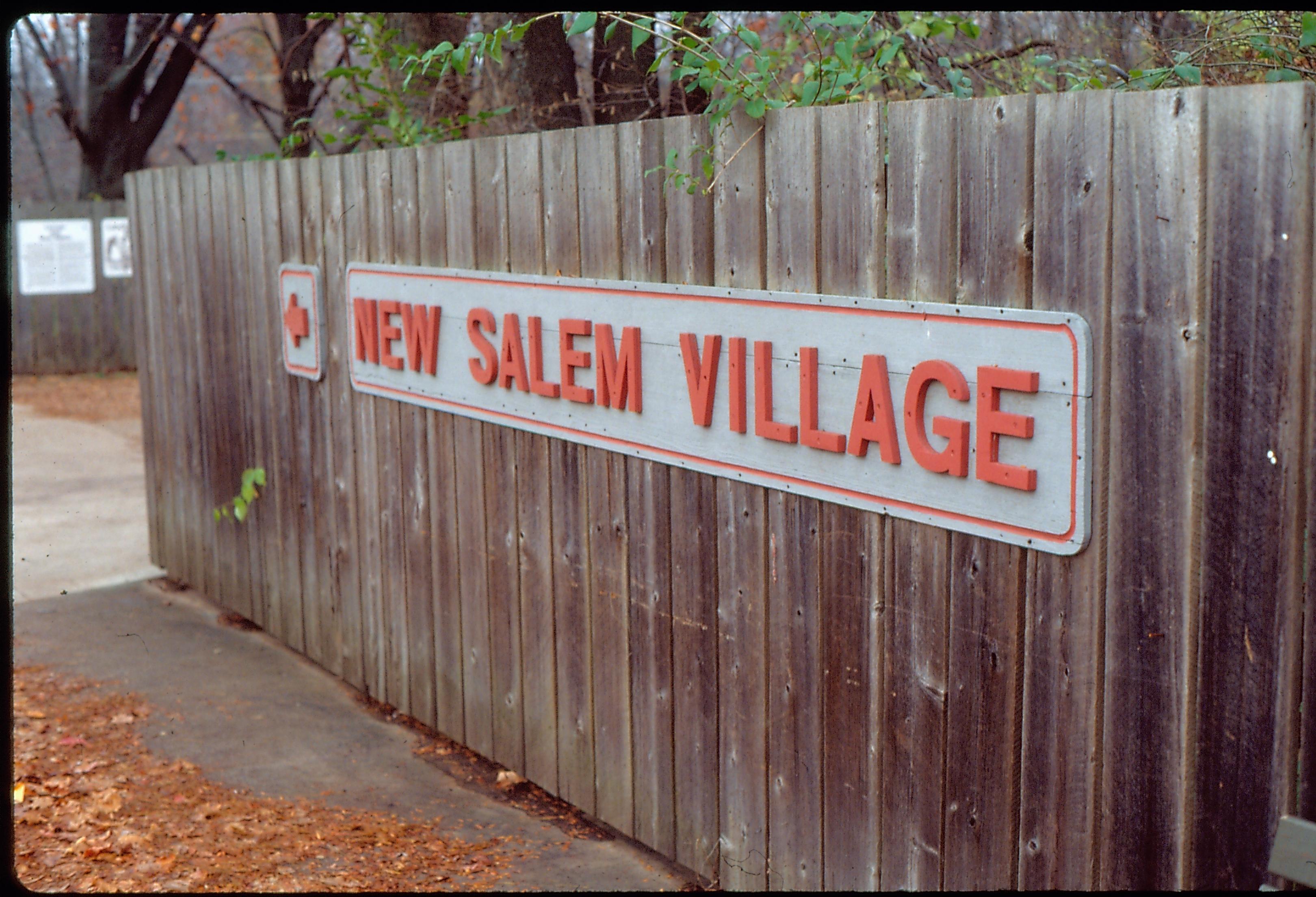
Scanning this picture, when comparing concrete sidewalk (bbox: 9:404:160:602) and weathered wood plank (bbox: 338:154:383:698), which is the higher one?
weathered wood plank (bbox: 338:154:383:698)

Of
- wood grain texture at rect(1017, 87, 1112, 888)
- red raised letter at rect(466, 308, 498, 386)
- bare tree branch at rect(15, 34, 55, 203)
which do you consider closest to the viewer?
wood grain texture at rect(1017, 87, 1112, 888)

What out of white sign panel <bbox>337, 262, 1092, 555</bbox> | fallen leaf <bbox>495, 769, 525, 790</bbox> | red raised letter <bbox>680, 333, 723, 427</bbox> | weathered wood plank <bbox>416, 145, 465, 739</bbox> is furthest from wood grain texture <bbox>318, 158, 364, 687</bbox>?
red raised letter <bbox>680, 333, 723, 427</bbox>

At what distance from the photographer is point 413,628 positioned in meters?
5.41

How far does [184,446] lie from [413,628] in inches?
104

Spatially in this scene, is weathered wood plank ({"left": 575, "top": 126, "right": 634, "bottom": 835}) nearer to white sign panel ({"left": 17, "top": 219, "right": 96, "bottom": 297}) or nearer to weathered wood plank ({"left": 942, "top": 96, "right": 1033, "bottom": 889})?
weathered wood plank ({"left": 942, "top": 96, "right": 1033, "bottom": 889})

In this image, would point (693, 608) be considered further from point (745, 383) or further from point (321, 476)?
point (321, 476)

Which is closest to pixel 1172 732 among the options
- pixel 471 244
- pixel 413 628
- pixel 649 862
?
pixel 649 862

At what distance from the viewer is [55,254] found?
16078 millimetres

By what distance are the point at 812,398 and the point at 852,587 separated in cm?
49

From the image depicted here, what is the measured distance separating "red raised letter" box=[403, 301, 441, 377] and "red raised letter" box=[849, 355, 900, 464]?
7.14 feet

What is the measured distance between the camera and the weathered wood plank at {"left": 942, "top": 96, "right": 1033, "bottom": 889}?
2857 mm

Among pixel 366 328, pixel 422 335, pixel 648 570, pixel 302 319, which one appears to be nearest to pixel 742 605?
Result: pixel 648 570

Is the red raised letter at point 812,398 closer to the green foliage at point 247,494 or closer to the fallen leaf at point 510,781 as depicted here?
the fallen leaf at point 510,781

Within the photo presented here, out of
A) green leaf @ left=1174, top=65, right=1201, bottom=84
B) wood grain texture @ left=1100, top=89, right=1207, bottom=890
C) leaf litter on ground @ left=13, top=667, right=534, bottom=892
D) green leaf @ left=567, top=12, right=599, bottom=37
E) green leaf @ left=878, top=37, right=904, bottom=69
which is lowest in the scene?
leaf litter on ground @ left=13, top=667, right=534, bottom=892
